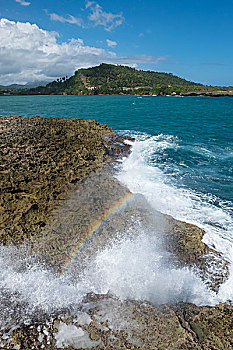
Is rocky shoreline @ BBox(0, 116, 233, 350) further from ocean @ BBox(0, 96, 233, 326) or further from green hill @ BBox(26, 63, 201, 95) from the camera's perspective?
green hill @ BBox(26, 63, 201, 95)

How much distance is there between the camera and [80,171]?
42.4 ft

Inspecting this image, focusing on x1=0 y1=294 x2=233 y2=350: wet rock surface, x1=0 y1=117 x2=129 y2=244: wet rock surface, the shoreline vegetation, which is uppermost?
the shoreline vegetation

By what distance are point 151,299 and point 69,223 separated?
4115 mm

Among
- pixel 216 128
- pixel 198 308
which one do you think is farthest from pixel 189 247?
pixel 216 128

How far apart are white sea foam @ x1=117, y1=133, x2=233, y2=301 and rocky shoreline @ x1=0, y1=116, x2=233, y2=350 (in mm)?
646

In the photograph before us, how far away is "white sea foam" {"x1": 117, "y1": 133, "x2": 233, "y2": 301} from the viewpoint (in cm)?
848

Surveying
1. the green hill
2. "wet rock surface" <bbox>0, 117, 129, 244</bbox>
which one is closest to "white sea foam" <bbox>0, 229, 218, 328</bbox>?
"wet rock surface" <bbox>0, 117, 129, 244</bbox>

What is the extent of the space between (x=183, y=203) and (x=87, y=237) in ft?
18.8

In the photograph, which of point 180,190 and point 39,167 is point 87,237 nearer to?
point 39,167

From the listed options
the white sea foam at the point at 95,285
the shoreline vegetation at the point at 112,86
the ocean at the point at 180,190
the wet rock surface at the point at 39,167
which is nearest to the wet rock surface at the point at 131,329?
the white sea foam at the point at 95,285

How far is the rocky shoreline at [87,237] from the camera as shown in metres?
5.26

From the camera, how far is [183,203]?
11500mm

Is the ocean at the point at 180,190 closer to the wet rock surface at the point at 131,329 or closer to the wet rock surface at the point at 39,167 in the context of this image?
the wet rock surface at the point at 131,329

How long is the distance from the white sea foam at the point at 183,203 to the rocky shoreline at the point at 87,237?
0.65 metres
